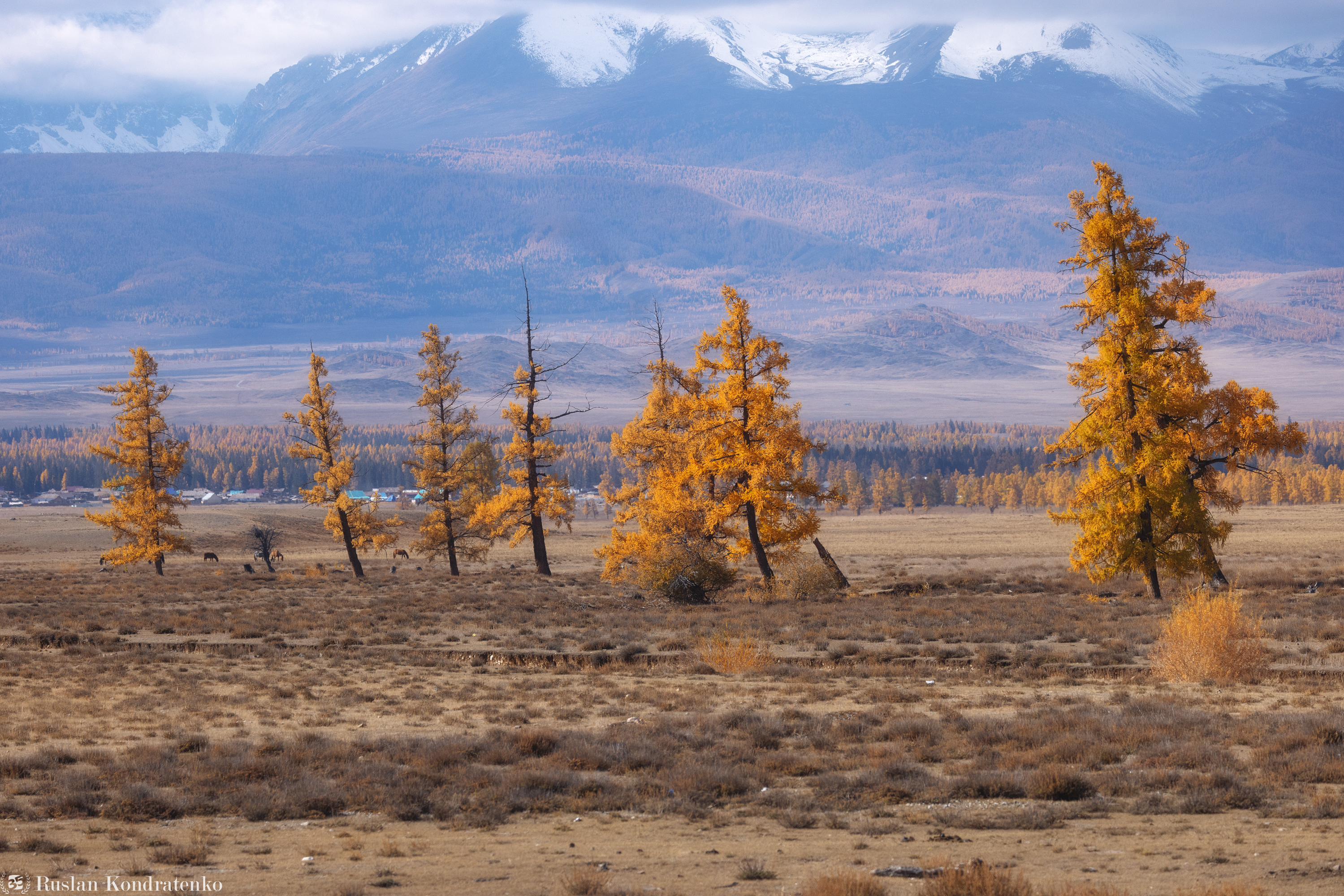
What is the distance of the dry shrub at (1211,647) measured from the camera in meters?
23.3

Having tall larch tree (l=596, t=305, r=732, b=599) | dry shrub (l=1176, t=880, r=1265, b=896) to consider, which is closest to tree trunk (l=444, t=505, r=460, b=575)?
tall larch tree (l=596, t=305, r=732, b=599)

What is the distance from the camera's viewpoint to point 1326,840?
12633 mm

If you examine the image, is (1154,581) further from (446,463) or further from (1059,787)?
A: (446,463)

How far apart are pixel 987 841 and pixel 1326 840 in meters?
3.38

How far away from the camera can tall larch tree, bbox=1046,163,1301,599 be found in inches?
1323

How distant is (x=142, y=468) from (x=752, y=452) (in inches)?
1337

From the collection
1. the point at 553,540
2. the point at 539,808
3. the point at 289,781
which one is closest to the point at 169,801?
the point at 289,781

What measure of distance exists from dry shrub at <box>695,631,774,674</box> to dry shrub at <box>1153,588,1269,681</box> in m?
7.92

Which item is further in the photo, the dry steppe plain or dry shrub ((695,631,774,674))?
dry shrub ((695,631,774,674))

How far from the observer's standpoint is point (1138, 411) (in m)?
34.1

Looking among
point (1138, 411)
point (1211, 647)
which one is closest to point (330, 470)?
point (1138, 411)

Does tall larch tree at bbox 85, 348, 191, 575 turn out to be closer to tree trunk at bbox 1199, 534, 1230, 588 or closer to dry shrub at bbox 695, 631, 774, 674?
dry shrub at bbox 695, 631, 774, 674

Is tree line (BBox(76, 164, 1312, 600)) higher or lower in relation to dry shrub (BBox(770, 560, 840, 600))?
higher

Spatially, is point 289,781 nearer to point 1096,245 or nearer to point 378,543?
point 1096,245
